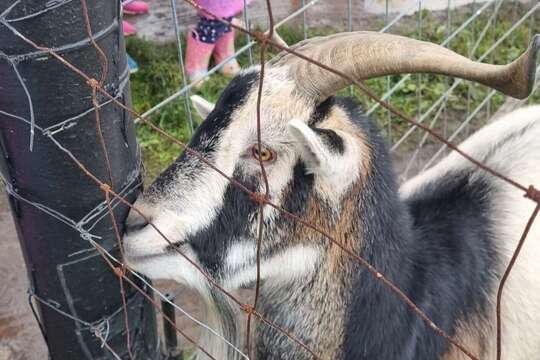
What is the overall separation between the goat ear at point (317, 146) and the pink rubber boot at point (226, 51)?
2896 millimetres

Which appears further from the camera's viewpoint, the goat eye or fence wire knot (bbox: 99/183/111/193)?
the goat eye

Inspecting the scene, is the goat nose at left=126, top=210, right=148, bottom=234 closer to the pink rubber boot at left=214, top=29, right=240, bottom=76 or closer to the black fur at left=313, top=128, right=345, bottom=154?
the black fur at left=313, top=128, right=345, bottom=154

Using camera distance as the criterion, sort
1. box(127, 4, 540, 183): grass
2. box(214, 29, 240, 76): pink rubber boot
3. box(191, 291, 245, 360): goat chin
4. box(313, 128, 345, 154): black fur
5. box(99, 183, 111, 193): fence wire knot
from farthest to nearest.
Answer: box(214, 29, 240, 76): pink rubber boot, box(127, 4, 540, 183): grass, box(191, 291, 245, 360): goat chin, box(313, 128, 345, 154): black fur, box(99, 183, 111, 193): fence wire knot

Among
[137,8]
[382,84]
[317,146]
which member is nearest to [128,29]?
[137,8]

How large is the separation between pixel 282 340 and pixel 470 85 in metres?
2.67

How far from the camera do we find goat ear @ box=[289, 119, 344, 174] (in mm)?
1783

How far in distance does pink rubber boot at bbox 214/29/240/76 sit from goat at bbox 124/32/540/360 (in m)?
2.54

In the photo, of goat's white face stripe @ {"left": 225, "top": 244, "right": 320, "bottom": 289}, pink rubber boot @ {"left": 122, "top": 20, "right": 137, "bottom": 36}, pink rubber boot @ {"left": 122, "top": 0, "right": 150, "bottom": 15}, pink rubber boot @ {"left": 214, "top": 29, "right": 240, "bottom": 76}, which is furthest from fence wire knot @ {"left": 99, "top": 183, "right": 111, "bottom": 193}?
pink rubber boot @ {"left": 122, "top": 0, "right": 150, "bottom": 15}

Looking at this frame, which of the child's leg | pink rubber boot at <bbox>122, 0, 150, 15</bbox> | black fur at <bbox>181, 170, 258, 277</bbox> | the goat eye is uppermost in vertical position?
the goat eye

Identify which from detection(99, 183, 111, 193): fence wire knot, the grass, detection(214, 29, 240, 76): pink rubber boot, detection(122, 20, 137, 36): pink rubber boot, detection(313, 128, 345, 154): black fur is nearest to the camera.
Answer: detection(99, 183, 111, 193): fence wire knot

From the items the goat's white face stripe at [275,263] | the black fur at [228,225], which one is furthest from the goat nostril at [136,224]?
the goat's white face stripe at [275,263]

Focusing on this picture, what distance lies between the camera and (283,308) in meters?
2.17

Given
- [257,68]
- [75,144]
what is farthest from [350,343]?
[75,144]

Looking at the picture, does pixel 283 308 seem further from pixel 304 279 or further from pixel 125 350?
pixel 125 350
